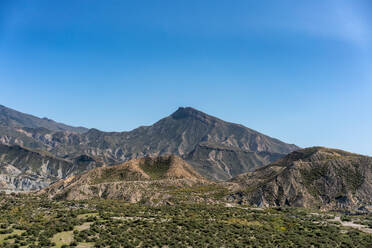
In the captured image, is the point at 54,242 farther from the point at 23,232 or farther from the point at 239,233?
the point at 239,233

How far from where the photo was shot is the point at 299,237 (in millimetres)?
58719

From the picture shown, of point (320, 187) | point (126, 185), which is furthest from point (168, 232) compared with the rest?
point (320, 187)

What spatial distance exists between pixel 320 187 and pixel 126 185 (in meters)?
85.3

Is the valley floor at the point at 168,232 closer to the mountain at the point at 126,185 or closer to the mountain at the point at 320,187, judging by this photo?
the mountain at the point at 126,185

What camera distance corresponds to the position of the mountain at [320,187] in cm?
12656

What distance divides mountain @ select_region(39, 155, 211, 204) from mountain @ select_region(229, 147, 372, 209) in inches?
1340

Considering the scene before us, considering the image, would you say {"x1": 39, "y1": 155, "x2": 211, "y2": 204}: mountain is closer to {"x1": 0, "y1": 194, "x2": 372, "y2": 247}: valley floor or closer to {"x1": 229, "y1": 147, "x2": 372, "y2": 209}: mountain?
{"x1": 229, "y1": 147, "x2": 372, "y2": 209}: mountain

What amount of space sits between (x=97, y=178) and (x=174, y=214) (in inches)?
4241

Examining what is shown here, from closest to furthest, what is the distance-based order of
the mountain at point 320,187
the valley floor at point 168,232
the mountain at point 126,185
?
the valley floor at point 168,232 → the mountain at point 320,187 → the mountain at point 126,185

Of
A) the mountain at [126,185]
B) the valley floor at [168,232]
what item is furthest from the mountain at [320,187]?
the valley floor at [168,232]

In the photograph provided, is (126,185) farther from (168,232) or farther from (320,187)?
(168,232)

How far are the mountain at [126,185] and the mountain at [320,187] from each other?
3404 centimetres

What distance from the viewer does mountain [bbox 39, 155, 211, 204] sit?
5187 inches

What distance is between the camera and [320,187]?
443 ft
